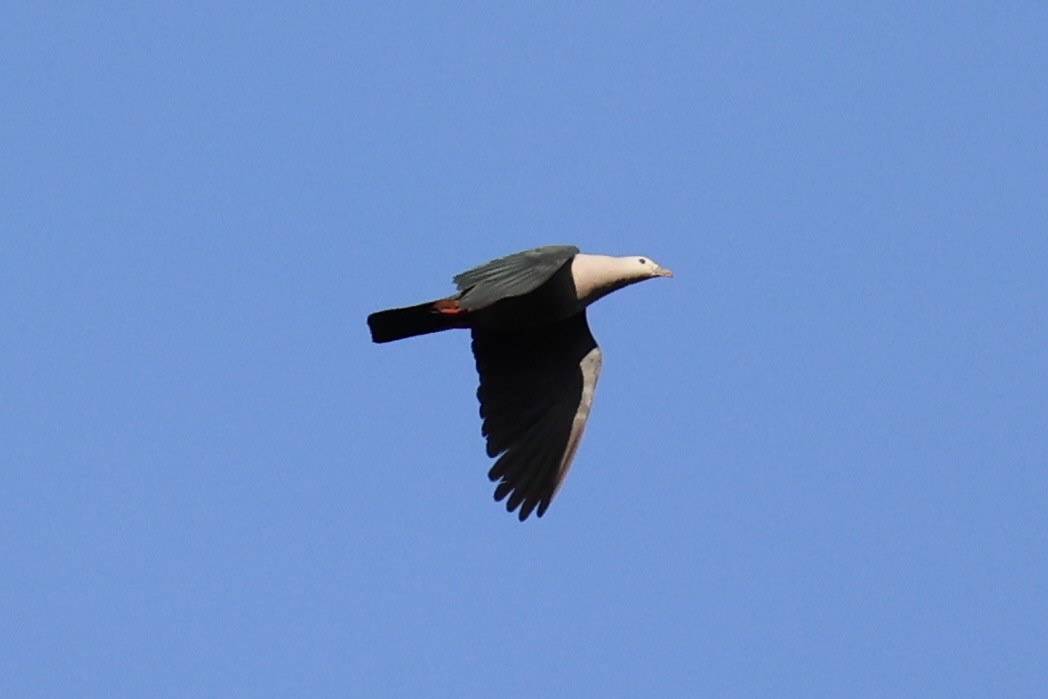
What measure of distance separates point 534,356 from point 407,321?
3.45 ft

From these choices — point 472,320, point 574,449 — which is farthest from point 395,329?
point 574,449

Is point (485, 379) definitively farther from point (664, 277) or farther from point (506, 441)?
point (664, 277)

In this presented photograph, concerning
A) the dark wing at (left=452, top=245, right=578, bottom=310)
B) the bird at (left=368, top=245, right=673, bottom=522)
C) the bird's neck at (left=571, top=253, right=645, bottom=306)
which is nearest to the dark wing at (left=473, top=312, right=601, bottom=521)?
the bird at (left=368, top=245, right=673, bottom=522)

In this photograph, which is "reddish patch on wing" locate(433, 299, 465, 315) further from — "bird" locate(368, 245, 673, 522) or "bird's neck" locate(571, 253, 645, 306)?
"bird's neck" locate(571, 253, 645, 306)

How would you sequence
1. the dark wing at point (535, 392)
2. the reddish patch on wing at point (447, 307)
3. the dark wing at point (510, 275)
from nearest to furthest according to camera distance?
the dark wing at point (510, 275) → the reddish patch on wing at point (447, 307) → the dark wing at point (535, 392)

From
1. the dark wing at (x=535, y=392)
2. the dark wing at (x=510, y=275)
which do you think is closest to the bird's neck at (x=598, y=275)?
the dark wing at (x=535, y=392)

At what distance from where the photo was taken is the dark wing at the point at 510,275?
1129cm

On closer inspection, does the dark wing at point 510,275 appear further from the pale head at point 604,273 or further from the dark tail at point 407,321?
the pale head at point 604,273

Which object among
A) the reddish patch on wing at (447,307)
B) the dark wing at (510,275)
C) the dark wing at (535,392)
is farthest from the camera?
the dark wing at (535,392)

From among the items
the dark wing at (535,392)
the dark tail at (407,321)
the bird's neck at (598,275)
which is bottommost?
the dark wing at (535,392)

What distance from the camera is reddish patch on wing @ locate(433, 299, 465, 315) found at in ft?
40.9

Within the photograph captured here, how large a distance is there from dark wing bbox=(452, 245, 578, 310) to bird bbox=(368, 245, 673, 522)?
0.03m

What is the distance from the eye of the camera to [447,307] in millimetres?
12492

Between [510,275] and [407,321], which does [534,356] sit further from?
[510,275]
